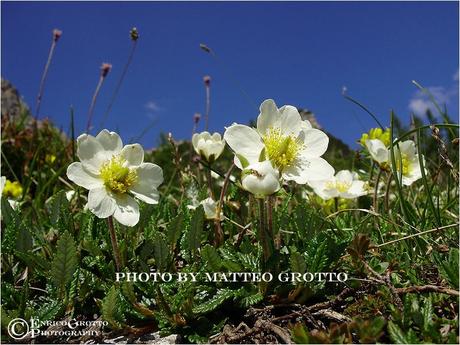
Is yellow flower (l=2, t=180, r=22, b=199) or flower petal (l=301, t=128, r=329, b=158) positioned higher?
yellow flower (l=2, t=180, r=22, b=199)

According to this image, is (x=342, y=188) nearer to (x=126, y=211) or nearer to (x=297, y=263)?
(x=297, y=263)

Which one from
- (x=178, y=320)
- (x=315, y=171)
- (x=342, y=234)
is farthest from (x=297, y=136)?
(x=178, y=320)

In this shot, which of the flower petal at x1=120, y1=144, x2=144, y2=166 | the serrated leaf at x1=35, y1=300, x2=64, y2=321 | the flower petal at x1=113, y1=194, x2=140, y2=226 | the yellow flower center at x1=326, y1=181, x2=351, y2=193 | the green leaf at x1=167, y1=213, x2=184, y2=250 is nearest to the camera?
the serrated leaf at x1=35, y1=300, x2=64, y2=321

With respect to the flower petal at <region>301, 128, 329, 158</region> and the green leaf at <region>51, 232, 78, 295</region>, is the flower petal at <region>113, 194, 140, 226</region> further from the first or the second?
the flower petal at <region>301, 128, 329, 158</region>

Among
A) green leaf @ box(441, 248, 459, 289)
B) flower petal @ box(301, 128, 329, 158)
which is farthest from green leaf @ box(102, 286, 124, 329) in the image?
green leaf @ box(441, 248, 459, 289)

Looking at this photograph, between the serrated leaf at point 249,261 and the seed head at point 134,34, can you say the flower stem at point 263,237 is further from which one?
the seed head at point 134,34

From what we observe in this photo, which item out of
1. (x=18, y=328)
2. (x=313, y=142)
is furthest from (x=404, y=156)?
(x=18, y=328)
